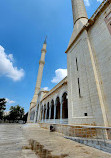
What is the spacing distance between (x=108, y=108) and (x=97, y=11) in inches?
325

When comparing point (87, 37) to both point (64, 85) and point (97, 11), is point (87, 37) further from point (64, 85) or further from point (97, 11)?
point (64, 85)

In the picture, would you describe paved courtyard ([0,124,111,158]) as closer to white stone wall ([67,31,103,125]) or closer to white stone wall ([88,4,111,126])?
white stone wall ([67,31,103,125])

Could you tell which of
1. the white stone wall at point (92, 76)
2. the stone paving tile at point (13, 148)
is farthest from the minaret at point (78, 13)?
the stone paving tile at point (13, 148)

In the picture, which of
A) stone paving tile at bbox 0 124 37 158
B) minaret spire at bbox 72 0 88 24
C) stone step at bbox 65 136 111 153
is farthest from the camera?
minaret spire at bbox 72 0 88 24

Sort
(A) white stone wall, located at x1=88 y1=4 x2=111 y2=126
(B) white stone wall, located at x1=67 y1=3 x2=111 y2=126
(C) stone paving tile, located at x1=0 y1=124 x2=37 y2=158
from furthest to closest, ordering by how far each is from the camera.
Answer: (B) white stone wall, located at x1=67 y1=3 x2=111 y2=126, (A) white stone wall, located at x1=88 y1=4 x2=111 y2=126, (C) stone paving tile, located at x1=0 y1=124 x2=37 y2=158

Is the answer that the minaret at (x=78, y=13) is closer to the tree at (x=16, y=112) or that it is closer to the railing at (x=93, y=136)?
the railing at (x=93, y=136)

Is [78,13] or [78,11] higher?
[78,11]

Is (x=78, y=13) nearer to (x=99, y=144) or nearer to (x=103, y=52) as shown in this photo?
(x=103, y=52)

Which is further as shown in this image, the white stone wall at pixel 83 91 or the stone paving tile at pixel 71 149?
the white stone wall at pixel 83 91

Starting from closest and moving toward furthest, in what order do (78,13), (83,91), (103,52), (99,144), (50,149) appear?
(50,149) → (99,144) → (103,52) → (83,91) → (78,13)

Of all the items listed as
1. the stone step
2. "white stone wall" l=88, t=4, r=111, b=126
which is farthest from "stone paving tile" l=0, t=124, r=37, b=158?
"white stone wall" l=88, t=4, r=111, b=126

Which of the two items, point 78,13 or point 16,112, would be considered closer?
point 78,13

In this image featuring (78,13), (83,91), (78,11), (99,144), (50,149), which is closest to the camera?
(50,149)

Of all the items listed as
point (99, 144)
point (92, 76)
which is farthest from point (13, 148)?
point (92, 76)
